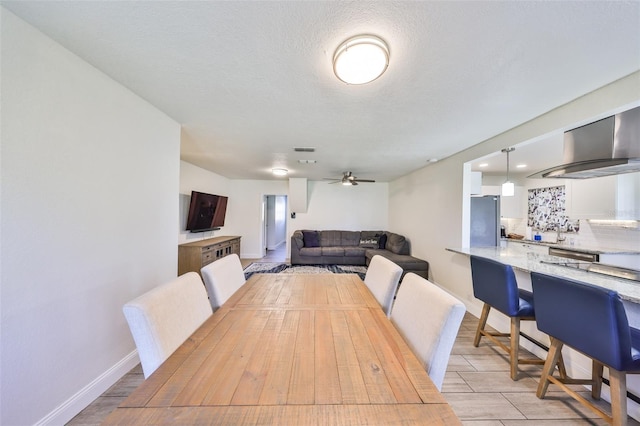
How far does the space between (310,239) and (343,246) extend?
0.95 m

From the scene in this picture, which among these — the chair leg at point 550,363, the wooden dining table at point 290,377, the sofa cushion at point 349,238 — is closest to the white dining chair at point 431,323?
the wooden dining table at point 290,377

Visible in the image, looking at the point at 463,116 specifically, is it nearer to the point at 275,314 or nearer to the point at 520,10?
the point at 520,10

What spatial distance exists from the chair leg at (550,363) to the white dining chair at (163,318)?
2.49 metres

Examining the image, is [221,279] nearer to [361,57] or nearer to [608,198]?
[361,57]

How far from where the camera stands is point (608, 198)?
307 centimetres

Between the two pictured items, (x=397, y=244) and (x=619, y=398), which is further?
(x=397, y=244)

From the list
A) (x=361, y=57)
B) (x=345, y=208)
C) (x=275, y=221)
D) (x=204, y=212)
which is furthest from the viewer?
(x=275, y=221)

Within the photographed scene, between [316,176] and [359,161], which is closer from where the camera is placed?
[359,161]

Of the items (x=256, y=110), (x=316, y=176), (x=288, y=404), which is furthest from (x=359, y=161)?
(x=288, y=404)

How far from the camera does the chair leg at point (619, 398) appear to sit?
131 cm

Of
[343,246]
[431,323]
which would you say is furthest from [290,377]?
[343,246]

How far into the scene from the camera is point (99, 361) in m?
1.69

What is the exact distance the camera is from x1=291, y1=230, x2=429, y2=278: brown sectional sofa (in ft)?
18.2

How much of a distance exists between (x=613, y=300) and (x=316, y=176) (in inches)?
205
